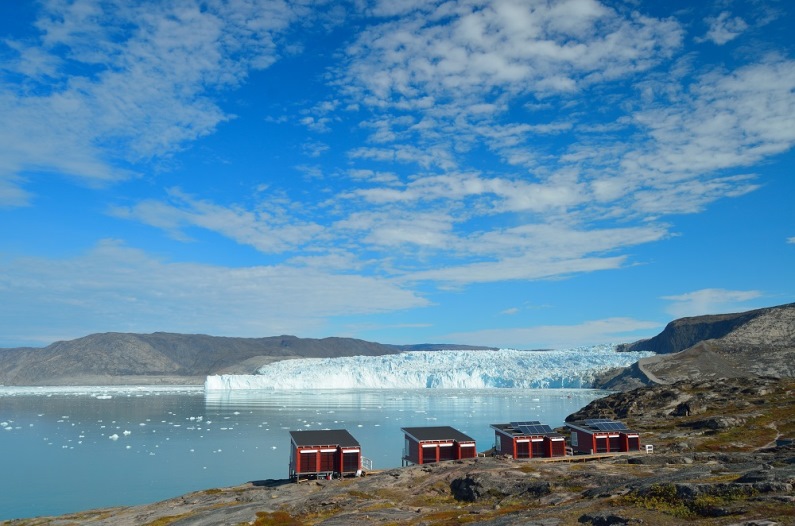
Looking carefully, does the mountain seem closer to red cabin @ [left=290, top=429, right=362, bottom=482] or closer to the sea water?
the sea water

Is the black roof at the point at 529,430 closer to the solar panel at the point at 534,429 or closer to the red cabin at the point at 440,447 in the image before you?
the solar panel at the point at 534,429

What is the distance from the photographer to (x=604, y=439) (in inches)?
2008

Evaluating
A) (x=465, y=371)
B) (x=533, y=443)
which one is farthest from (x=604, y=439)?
(x=465, y=371)

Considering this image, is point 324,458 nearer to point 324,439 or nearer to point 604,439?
point 324,439

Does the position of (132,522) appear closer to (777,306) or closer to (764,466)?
(764,466)

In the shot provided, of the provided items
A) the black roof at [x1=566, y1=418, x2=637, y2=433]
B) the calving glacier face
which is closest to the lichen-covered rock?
the black roof at [x1=566, y1=418, x2=637, y2=433]

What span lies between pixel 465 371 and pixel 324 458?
458 ft

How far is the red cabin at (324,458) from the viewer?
43906 millimetres

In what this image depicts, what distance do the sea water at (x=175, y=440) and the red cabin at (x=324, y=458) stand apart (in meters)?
9.43

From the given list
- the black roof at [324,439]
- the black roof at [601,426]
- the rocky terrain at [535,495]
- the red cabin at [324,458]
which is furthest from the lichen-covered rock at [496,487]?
the black roof at [601,426]

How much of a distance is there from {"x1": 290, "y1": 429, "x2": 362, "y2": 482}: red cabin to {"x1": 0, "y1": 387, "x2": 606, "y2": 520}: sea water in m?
9.43

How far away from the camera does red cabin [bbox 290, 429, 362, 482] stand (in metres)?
43.9

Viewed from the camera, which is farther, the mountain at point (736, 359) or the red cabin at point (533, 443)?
the mountain at point (736, 359)

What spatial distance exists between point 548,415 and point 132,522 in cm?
7482
